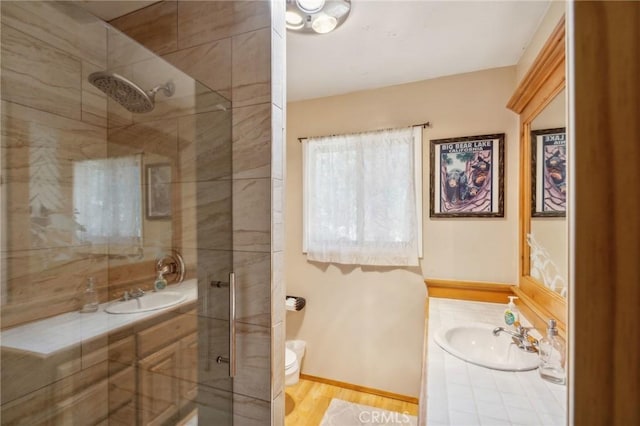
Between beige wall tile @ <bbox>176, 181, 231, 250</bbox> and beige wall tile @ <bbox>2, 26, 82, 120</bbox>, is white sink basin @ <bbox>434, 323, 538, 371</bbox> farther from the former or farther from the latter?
beige wall tile @ <bbox>2, 26, 82, 120</bbox>

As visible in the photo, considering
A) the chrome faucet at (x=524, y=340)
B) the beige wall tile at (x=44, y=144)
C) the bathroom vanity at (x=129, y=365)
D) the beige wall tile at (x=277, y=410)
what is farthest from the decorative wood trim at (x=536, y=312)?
the beige wall tile at (x=44, y=144)

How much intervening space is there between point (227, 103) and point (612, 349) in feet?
3.82

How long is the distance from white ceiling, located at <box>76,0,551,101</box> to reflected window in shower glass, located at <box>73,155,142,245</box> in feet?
2.70

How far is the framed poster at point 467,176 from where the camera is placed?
1.92 meters

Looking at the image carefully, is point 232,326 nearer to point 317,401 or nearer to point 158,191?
point 158,191

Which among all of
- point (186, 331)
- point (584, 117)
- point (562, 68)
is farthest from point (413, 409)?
point (584, 117)

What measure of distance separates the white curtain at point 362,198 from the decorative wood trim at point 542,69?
0.65m

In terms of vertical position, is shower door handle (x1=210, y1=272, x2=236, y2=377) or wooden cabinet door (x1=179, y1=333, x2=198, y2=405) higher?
shower door handle (x1=210, y1=272, x2=236, y2=377)

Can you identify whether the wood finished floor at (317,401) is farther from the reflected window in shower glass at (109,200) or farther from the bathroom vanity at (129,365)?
the reflected window in shower glass at (109,200)

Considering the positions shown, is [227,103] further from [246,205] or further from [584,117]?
[584,117]

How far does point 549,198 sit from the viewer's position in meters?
1.43

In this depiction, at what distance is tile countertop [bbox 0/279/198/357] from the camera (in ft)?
3.04

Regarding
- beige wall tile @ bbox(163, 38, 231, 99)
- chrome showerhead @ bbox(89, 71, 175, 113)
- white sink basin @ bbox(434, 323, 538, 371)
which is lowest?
white sink basin @ bbox(434, 323, 538, 371)

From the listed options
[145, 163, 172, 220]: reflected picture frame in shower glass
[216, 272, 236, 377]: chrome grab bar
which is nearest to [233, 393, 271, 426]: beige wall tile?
[216, 272, 236, 377]: chrome grab bar
